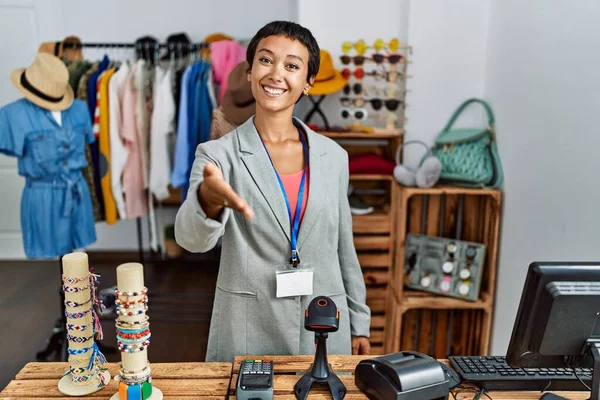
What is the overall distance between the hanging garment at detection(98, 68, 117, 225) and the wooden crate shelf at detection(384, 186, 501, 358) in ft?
6.12

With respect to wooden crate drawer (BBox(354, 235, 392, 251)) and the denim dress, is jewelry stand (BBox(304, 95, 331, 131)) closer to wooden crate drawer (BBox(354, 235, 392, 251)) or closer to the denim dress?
wooden crate drawer (BBox(354, 235, 392, 251))

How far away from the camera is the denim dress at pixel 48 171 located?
2490 millimetres

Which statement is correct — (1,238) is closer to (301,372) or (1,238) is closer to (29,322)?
(29,322)

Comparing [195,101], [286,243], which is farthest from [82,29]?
[286,243]

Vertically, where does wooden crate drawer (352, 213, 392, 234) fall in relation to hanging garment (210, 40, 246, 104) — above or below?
below

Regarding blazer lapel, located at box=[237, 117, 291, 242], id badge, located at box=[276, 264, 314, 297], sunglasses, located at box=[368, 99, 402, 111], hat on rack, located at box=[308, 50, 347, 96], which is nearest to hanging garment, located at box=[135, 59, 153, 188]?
hat on rack, located at box=[308, 50, 347, 96]

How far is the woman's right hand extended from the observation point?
964 mm

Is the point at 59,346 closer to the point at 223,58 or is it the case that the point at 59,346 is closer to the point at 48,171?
the point at 48,171

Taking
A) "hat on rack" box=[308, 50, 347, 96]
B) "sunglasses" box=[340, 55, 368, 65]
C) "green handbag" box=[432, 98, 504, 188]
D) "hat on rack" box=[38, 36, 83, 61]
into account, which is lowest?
"green handbag" box=[432, 98, 504, 188]

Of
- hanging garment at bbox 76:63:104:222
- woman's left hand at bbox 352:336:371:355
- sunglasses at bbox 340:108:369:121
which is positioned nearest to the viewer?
woman's left hand at bbox 352:336:371:355

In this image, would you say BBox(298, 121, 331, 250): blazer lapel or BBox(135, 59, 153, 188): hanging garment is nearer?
BBox(298, 121, 331, 250): blazer lapel

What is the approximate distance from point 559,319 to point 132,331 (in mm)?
911

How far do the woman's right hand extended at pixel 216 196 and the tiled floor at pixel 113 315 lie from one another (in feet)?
7.15

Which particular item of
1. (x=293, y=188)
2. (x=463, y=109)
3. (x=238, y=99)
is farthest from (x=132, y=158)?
(x=293, y=188)
